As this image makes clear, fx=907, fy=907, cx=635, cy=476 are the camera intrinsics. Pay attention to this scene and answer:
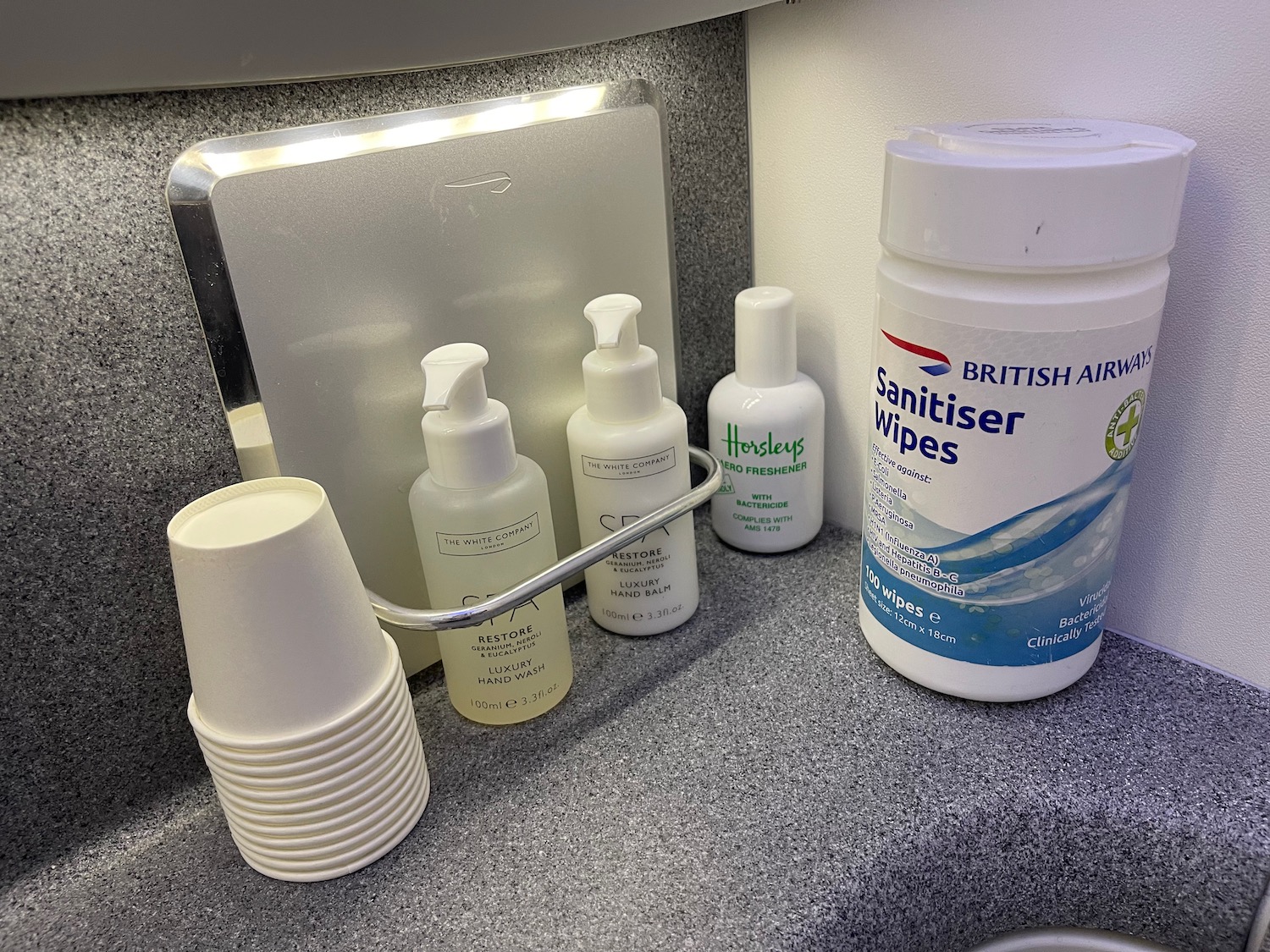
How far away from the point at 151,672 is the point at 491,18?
0.85 feet

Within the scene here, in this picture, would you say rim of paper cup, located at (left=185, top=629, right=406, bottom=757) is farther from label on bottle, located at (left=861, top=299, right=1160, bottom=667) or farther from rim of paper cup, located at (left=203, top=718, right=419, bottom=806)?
label on bottle, located at (left=861, top=299, right=1160, bottom=667)

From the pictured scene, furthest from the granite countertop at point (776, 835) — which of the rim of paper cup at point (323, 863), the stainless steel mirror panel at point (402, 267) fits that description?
the stainless steel mirror panel at point (402, 267)

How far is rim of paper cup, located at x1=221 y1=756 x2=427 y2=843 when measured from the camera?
31 cm

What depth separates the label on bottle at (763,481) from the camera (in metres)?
0.44

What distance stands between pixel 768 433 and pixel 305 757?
25cm

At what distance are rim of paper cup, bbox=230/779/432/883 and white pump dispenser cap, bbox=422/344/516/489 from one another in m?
0.13

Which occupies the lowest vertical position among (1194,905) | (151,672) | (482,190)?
(1194,905)

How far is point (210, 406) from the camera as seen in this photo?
12.8 inches

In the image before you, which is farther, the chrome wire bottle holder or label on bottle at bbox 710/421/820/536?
label on bottle at bbox 710/421/820/536

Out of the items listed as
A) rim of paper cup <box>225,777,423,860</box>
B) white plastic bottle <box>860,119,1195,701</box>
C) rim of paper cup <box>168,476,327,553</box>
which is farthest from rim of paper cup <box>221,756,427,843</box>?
white plastic bottle <box>860,119,1195,701</box>

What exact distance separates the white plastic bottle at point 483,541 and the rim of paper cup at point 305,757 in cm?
6

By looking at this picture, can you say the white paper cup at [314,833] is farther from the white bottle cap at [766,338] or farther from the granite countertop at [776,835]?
the white bottle cap at [766,338]

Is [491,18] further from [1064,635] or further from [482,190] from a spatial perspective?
[1064,635]

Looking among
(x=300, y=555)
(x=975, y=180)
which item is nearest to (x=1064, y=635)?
(x=975, y=180)
